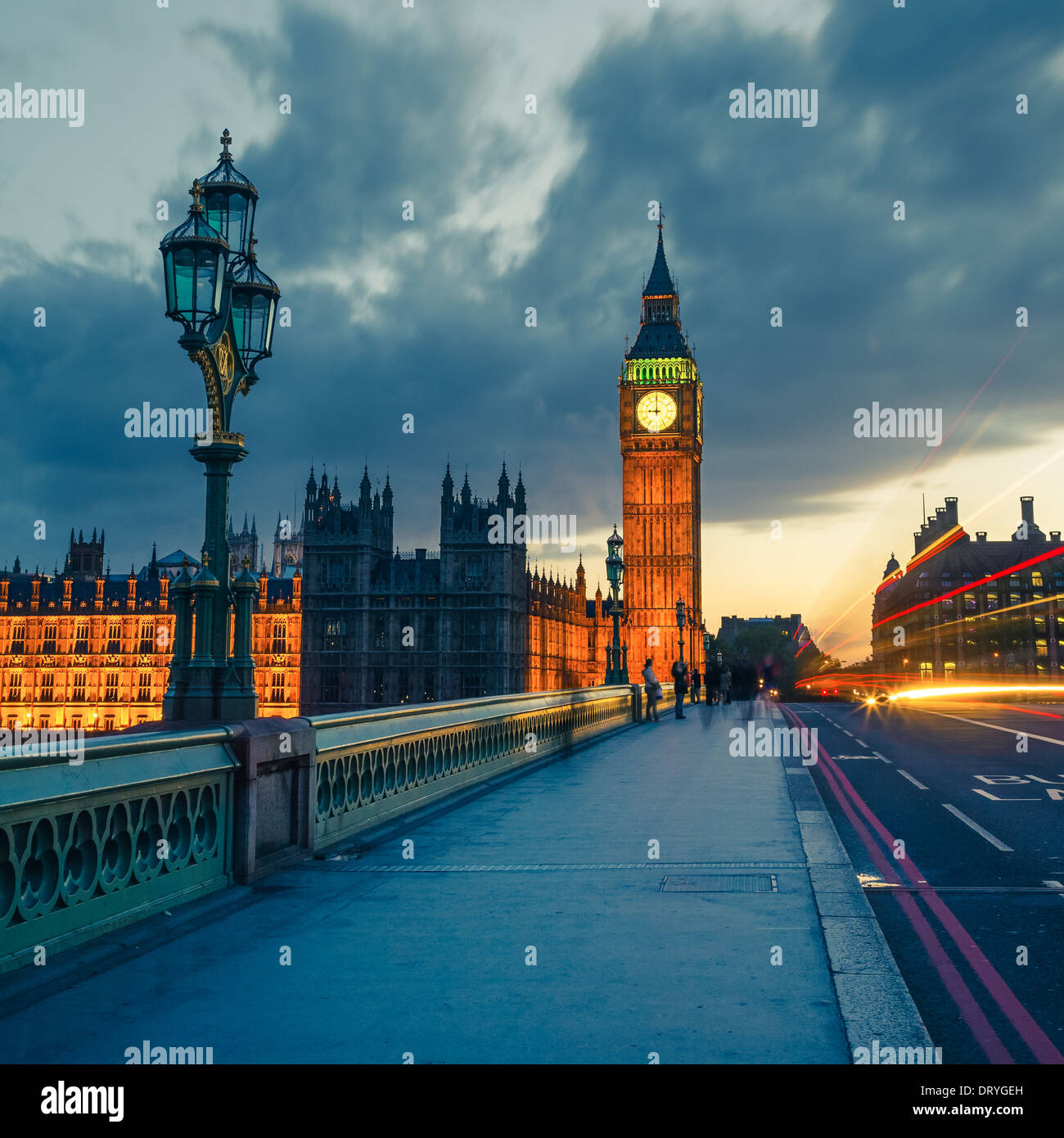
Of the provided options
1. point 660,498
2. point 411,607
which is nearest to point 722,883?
point 411,607

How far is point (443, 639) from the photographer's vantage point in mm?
109938

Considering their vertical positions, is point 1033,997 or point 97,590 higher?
point 97,590

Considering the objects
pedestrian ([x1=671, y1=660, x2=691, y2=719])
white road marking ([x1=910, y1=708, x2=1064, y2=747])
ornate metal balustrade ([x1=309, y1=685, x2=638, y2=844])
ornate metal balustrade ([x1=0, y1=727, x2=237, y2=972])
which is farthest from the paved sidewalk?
pedestrian ([x1=671, y1=660, x2=691, y2=719])

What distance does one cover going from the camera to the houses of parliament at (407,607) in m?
111

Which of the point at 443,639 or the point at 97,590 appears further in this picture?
the point at 97,590

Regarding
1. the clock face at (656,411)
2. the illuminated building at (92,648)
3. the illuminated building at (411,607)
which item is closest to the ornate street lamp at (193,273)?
the illuminated building at (411,607)

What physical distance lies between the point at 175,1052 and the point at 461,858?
489cm

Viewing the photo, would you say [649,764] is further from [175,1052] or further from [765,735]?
[175,1052]

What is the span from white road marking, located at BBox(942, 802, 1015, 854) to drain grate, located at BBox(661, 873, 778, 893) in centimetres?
292

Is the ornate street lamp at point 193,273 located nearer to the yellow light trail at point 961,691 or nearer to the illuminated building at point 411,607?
the yellow light trail at point 961,691

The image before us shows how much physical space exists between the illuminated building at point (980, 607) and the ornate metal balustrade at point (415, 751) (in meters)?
111
